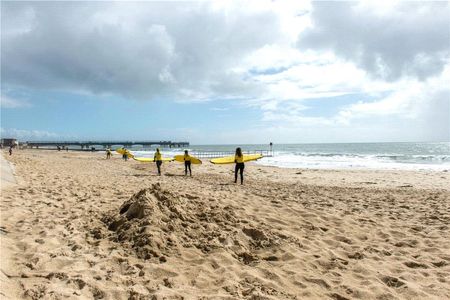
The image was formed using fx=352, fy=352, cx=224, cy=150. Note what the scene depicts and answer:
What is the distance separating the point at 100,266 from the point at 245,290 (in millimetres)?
1839

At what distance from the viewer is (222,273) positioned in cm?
436

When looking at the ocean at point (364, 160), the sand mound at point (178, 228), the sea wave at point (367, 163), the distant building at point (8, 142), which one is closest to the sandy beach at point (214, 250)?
the sand mound at point (178, 228)

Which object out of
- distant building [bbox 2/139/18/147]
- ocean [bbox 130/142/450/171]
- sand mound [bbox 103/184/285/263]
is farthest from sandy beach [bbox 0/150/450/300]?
distant building [bbox 2/139/18/147]

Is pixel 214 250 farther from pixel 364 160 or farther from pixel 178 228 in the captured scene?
pixel 364 160

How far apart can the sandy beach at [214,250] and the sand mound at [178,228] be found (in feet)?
0.06

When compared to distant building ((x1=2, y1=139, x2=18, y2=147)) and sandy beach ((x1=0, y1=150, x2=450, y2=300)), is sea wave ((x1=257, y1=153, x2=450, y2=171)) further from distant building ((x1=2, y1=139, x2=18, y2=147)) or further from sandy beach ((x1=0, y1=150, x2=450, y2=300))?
distant building ((x1=2, y1=139, x2=18, y2=147))

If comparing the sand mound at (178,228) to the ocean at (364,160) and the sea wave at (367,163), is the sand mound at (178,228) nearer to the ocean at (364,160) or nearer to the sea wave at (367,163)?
the ocean at (364,160)

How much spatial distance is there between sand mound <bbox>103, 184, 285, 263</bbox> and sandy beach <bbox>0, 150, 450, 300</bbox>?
0.02 m

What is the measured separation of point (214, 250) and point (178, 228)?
852 mm

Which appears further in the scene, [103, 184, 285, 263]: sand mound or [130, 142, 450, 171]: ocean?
[130, 142, 450, 171]: ocean

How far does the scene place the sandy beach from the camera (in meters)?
3.98

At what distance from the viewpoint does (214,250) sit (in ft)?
16.5

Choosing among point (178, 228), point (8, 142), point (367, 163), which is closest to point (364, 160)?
point (367, 163)

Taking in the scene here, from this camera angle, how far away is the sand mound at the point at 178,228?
5020mm
